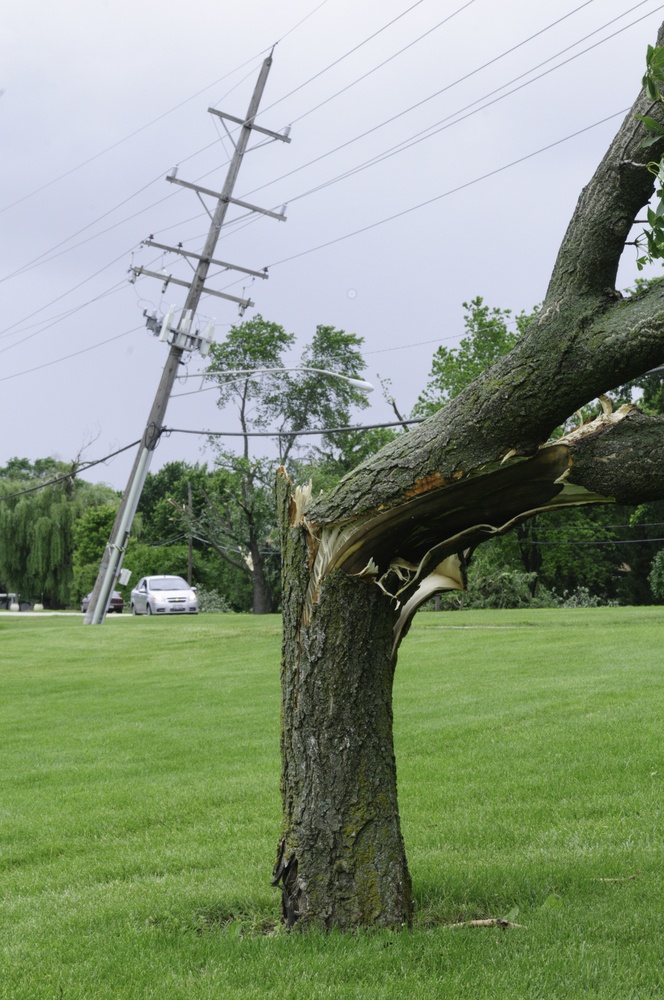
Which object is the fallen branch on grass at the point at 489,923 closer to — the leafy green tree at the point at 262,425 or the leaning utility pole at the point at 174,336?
the leaning utility pole at the point at 174,336

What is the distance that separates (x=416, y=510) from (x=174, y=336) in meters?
22.1

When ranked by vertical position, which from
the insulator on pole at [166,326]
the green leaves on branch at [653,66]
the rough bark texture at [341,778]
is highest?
the insulator on pole at [166,326]

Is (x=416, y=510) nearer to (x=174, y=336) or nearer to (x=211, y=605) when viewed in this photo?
(x=174, y=336)

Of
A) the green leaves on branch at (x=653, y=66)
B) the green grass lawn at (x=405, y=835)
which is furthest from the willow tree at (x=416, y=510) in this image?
the green leaves on branch at (x=653, y=66)

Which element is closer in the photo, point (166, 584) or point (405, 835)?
point (405, 835)

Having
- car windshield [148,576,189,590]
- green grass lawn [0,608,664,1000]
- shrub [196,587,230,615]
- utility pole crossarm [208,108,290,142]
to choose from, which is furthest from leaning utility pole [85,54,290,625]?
shrub [196,587,230,615]

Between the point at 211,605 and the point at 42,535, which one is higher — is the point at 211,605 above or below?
below

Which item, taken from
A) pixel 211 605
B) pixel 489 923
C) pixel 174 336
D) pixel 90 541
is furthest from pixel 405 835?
pixel 90 541

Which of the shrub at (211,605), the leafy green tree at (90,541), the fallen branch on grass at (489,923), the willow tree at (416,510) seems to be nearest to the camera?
the willow tree at (416,510)

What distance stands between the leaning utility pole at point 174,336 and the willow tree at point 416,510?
67.2 feet

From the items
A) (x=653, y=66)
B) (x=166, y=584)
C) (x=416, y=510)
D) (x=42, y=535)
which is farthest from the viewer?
(x=42, y=535)

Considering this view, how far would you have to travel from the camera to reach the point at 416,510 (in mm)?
4438

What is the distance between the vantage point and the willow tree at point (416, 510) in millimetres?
4027

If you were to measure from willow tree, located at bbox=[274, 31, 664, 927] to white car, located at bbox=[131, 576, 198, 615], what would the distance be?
102 ft
